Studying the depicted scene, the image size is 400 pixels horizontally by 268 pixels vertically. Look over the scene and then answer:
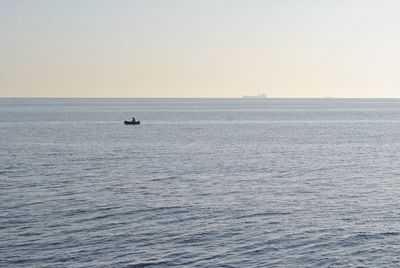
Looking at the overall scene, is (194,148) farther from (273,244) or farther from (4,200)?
(273,244)

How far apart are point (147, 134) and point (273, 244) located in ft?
377

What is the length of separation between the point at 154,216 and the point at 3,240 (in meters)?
13.9

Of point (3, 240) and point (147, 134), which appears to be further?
point (147, 134)

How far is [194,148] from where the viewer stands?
11894 cm

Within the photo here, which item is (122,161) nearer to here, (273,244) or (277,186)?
(277,186)

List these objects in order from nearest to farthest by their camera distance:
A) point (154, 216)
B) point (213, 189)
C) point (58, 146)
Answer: point (154, 216), point (213, 189), point (58, 146)

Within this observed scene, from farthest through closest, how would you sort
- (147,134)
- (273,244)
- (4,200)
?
(147,134)
(4,200)
(273,244)

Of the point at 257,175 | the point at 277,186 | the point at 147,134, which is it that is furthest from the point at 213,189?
the point at 147,134

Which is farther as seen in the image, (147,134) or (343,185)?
(147,134)

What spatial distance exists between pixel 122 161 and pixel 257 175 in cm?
2642

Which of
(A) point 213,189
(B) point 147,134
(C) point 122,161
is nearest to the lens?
(A) point 213,189

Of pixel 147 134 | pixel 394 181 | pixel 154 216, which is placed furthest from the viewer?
pixel 147 134

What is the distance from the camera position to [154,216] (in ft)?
172

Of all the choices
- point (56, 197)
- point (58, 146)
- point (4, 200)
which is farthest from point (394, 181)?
point (58, 146)
